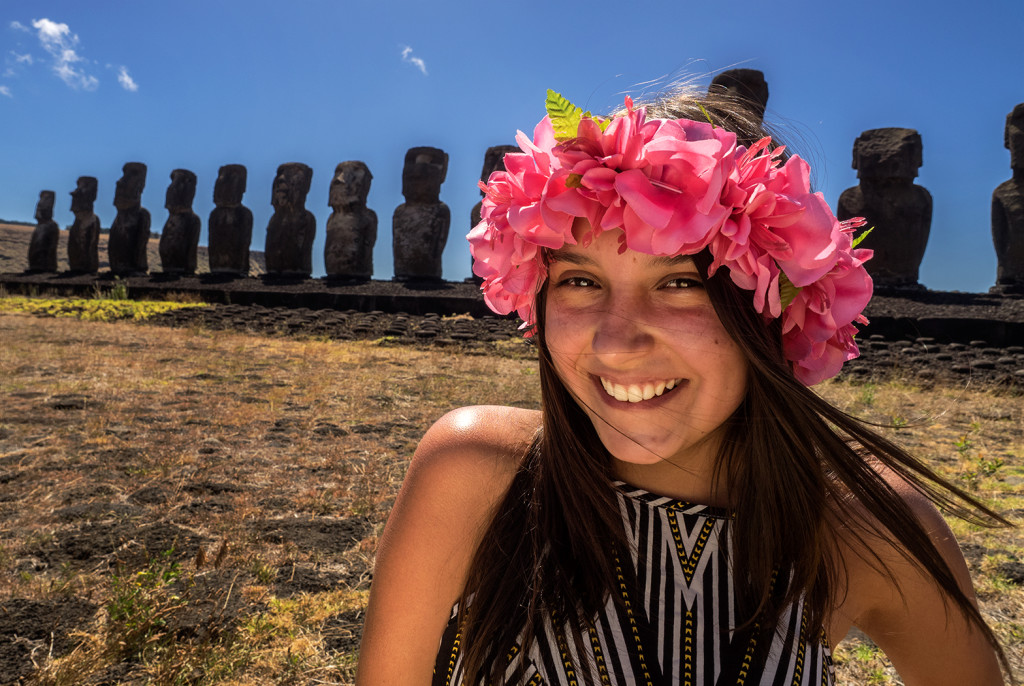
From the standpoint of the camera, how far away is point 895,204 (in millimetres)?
14406

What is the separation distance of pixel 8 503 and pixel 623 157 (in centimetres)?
364

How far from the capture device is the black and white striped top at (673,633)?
4.30ft

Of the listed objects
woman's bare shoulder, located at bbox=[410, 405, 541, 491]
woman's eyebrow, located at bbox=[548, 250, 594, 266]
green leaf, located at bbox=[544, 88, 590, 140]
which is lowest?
woman's bare shoulder, located at bbox=[410, 405, 541, 491]

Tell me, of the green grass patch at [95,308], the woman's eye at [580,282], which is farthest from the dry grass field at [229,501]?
the green grass patch at [95,308]

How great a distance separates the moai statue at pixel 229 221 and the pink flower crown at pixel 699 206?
20.1 metres

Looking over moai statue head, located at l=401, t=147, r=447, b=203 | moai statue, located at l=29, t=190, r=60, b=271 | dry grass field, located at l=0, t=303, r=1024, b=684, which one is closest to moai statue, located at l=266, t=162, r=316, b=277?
moai statue head, located at l=401, t=147, r=447, b=203

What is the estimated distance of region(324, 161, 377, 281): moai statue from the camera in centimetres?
1822

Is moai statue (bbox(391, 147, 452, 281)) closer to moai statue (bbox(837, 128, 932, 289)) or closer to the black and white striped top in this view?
moai statue (bbox(837, 128, 932, 289))

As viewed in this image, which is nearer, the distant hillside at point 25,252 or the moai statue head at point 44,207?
the moai statue head at point 44,207

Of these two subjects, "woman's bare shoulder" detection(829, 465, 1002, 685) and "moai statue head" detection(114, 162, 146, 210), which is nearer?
"woman's bare shoulder" detection(829, 465, 1002, 685)

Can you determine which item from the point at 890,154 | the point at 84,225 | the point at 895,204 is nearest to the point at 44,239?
the point at 84,225

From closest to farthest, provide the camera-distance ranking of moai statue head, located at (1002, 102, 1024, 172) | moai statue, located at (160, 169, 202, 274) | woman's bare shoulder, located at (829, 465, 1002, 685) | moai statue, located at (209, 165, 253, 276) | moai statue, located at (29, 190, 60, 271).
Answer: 1. woman's bare shoulder, located at (829, 465, 1002, 685)
2. moai statue head, located at (1002, 102, 1024, 172)
3. moai statue, located at (209, 165, 253, 276)
4. moai statue, located at (160, 169, 202, 274)
5. moai statue, located at (29, 190, 60, 271)

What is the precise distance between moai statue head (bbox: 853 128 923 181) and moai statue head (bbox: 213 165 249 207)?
1517 cm

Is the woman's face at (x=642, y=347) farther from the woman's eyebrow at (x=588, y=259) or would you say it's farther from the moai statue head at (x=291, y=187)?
the moai statue head at (x=291, y=187)
